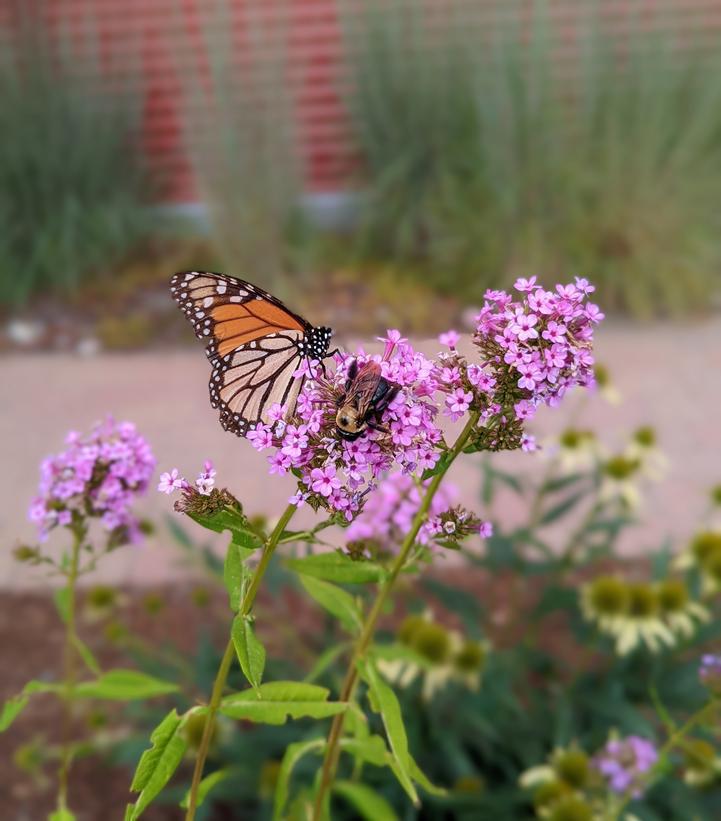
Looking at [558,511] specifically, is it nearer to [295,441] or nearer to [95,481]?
[95,481]

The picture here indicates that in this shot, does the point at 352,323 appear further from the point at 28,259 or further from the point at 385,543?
the point at 385,543

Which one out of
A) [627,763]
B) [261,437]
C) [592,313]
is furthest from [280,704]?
[627,763]

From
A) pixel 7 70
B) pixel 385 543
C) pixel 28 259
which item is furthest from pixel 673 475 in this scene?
pixel 7 70

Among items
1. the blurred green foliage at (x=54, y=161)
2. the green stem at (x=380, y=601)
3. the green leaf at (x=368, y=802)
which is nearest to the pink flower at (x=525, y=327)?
the green stem at (x=380, y=601)

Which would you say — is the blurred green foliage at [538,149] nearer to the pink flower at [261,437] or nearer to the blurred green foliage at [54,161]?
the blurred green foliage at [54,161]

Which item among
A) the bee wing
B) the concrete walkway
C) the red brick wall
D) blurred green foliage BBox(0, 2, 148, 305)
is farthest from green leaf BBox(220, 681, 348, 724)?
the red brick wall

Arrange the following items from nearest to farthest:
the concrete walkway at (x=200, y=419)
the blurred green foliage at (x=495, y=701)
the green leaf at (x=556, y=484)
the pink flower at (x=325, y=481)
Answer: the pink flower at (x=325, y=481) → the blurred green foliage at (x=495, y=701) → the green leaf at (x=556, y=484) → the concrete walkway at (x=200, y=419)
